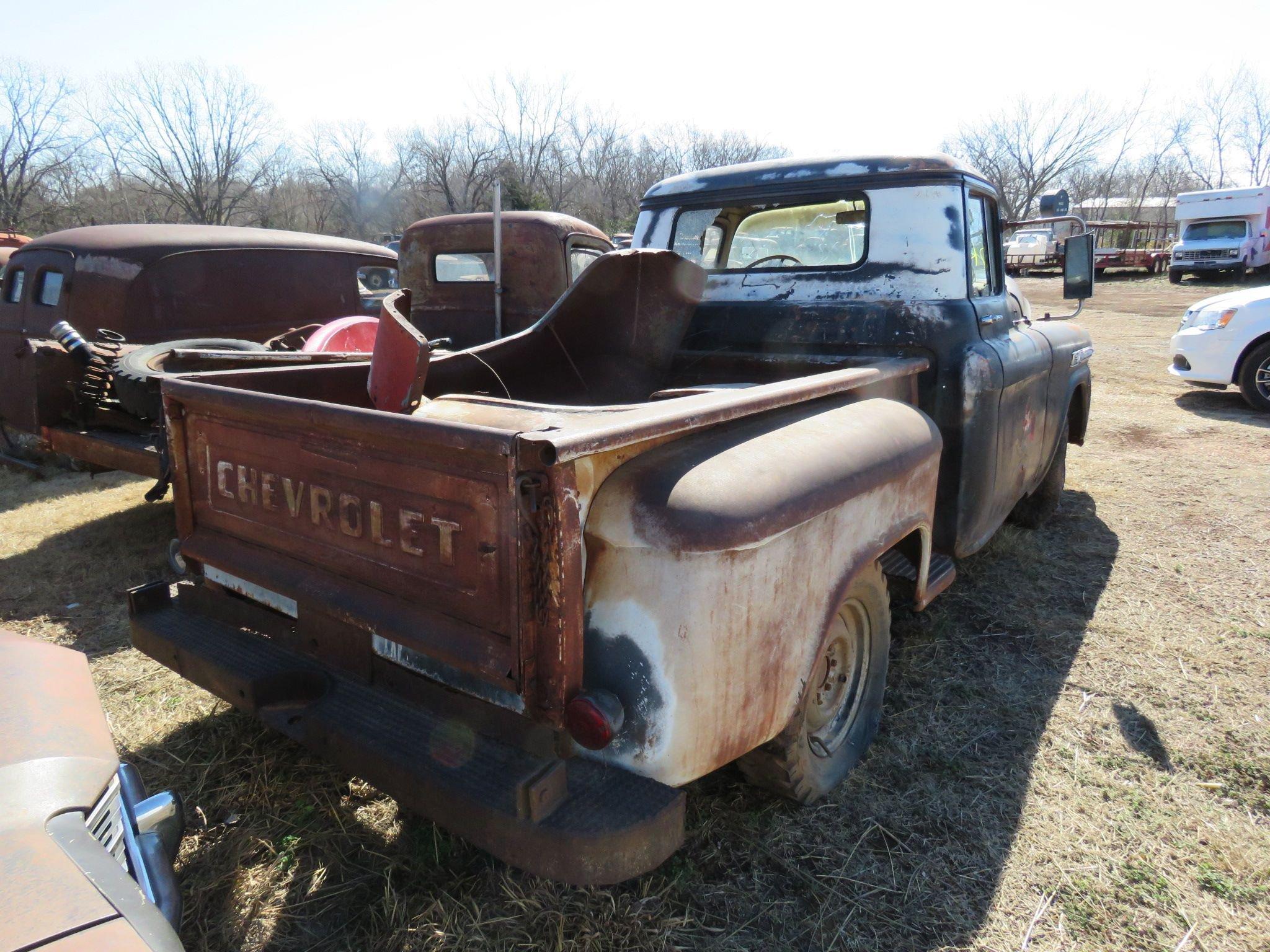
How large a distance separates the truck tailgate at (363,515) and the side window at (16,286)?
6174mm

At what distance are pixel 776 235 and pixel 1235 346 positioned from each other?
23.3ft

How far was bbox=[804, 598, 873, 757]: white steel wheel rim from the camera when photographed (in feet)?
7.93

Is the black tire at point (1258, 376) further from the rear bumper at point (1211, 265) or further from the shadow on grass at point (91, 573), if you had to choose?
the rear bumper at point (1211, 265)

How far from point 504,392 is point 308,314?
195 inches

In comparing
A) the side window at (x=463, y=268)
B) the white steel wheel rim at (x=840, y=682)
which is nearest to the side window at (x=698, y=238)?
the white steel wheel rim at (x=840, y=682)

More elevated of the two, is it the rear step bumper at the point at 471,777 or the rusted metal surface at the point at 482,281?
the rusted metal surface at the point at 482,281

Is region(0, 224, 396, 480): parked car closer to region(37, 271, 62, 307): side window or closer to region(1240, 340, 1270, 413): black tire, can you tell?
region(37, 271, 62, 307): side window

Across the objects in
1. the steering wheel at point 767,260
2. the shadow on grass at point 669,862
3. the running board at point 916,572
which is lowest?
the shadow on grass at point 669,862

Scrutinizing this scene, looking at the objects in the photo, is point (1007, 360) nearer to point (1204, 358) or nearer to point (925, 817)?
point (925, 817)

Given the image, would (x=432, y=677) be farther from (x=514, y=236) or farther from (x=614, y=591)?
(x=514, y=236)

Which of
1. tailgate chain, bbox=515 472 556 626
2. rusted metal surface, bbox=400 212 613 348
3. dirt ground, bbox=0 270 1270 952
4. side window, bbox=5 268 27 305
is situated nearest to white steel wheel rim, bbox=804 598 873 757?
dirt ground, bbox=0 270 1270 952

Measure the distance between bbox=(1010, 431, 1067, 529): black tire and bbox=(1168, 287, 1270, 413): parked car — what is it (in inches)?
193

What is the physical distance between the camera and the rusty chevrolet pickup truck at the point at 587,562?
1.64m

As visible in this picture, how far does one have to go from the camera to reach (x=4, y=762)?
1.25 metres
